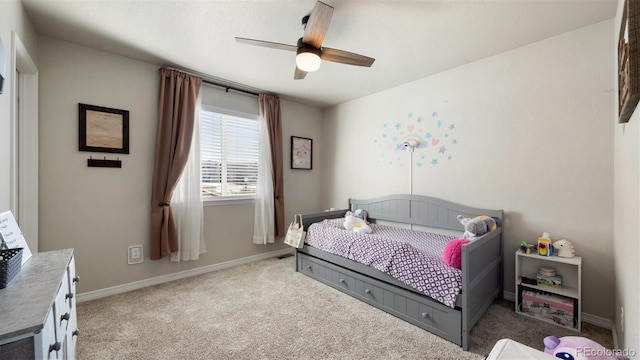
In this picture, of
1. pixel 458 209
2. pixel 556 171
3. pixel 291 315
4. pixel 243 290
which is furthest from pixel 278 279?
pixel 556 171

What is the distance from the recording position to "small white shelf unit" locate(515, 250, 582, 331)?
2033 millimetres

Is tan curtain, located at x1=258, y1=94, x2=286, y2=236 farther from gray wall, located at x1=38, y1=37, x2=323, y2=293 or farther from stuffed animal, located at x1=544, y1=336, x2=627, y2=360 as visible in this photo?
stuffed animal, located at x1=544, y1=336, x2=627, y2=360

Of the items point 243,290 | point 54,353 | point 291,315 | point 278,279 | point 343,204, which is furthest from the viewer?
point 343,204

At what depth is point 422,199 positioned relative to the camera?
3.14 metres

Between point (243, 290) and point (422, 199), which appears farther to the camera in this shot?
point (422, 199)

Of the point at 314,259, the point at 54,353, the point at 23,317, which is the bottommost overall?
the point at 314,259

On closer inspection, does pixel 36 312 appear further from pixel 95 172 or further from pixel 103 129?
pixel 103 129

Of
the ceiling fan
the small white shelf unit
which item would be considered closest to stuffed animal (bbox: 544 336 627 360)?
the small white shelf unit

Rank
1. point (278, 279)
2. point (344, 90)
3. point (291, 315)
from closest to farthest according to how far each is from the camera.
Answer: point (291, 315), point (278, 279), point (344, 90)

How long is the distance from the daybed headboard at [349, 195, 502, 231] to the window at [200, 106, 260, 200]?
1678 mm

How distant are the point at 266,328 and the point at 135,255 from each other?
1756 mm

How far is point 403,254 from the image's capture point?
85.3 inches

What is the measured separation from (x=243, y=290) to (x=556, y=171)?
10.5ft

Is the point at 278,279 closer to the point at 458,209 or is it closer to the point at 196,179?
the point at 196,179
